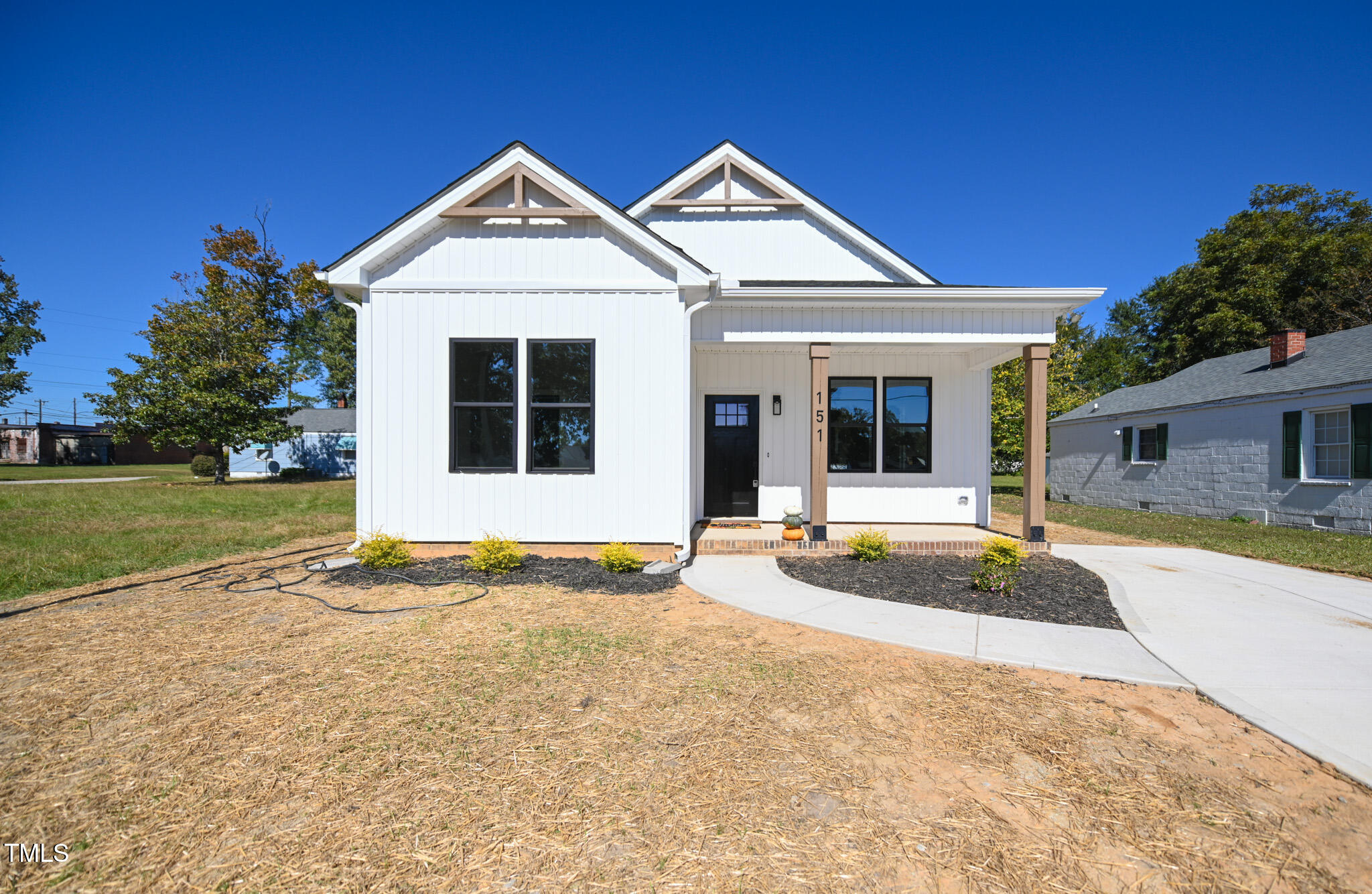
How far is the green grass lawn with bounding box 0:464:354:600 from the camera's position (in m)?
7.02

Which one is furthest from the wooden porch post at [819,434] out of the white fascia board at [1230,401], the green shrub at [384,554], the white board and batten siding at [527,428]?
the white fascia board at [1230,401]

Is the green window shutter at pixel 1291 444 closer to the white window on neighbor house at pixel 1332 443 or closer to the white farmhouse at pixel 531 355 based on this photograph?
the white window on neighbor house at pixel 1332 443

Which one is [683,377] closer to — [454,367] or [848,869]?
[454,367]

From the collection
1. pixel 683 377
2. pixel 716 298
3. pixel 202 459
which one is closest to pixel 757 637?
pixel 683 377

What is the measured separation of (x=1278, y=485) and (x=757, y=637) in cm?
1418

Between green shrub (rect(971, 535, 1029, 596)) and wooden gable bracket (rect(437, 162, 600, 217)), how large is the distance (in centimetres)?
599

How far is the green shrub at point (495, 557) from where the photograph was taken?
255 inches

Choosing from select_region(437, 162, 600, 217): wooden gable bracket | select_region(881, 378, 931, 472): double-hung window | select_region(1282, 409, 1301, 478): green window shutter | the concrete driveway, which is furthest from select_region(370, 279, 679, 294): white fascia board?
select_region(1282, 409, 1301, 478): green window shutter

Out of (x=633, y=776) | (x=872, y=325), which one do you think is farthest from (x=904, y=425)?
(x=633, y=776)

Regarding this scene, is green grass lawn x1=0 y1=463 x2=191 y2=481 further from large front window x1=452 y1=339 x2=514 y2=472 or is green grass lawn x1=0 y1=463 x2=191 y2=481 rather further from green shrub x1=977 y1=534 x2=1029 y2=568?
green shrub x1=977 y1=534 x2=1029 y2=568

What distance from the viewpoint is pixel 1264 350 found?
51.3 feet

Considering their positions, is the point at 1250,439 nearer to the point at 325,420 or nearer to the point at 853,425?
the point at 853,425

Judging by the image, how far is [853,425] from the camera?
33.4 feet

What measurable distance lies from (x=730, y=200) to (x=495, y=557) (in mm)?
7545
